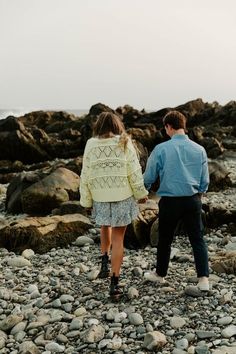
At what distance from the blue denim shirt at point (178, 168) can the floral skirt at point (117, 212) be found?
323 millimetres

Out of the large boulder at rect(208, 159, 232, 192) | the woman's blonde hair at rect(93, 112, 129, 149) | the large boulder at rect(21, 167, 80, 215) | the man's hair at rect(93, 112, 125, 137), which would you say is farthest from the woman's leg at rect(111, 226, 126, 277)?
the large boulder at rect(208, 159, 232, 192)

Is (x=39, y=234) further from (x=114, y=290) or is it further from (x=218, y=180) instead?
(x=218, y=180)

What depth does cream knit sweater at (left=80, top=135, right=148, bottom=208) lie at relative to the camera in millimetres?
5824

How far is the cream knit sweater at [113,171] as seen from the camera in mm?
5824

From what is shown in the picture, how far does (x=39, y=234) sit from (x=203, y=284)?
3.77m

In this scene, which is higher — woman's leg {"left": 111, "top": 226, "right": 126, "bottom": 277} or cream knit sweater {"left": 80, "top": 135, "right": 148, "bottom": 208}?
cream knit sweater {"left": 80, "top": 135, "right": 148, "bottom": 208}

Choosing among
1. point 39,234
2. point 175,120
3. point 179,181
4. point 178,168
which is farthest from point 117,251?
point 39,234

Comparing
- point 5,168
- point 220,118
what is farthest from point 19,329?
point 220,118

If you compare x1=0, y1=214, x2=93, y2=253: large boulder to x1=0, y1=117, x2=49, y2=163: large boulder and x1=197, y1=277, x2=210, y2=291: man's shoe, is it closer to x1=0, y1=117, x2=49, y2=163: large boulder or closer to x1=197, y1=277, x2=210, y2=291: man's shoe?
x1=197, y1=277, x2=210, y2=291: man's shoe

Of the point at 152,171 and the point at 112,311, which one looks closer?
the point at 112,311

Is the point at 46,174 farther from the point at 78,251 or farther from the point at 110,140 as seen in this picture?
the point at 110,140

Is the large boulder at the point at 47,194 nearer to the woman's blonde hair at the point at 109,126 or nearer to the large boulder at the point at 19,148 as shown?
the woman's blonde hair at the point at 109,126

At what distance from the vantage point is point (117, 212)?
590 centimetres

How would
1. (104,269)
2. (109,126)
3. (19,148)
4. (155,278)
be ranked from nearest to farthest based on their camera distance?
(109,126)
(155,278)
(104,269)
(19,148)
